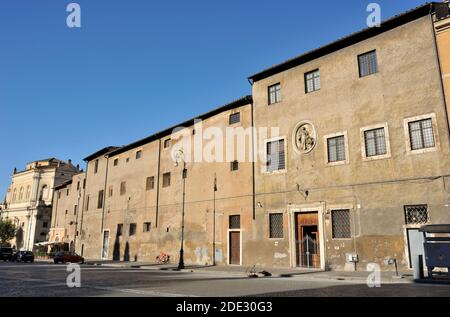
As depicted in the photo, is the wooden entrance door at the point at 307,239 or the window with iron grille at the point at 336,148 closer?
the window with iron grille at the point at 336,148

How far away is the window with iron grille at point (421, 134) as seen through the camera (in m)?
18.3

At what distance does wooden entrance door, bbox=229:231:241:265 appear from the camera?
26.7 meters

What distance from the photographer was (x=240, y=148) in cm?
2775

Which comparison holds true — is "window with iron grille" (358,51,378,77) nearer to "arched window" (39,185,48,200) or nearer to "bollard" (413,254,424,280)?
"bollard" (413,254,424,280)

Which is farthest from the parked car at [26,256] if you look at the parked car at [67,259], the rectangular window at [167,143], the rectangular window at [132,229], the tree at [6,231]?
the tree at [6,231]

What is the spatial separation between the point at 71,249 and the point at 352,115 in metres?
43.5

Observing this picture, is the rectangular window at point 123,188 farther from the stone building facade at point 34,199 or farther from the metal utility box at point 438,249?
the stone building facade at point 34,199

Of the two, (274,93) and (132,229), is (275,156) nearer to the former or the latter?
(274,93)

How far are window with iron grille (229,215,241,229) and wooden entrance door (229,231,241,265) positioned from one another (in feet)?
1.44

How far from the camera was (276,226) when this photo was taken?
79.6 feet

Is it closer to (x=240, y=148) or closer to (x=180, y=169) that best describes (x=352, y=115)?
(x=240, y=148)

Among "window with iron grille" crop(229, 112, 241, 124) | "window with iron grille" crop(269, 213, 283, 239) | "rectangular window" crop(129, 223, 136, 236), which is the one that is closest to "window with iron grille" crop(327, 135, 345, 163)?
"window with iron grille" crop(269, 213, 283, 239)

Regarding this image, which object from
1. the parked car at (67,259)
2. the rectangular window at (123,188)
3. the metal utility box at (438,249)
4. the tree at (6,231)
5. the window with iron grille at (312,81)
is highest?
the window with iron grille at (312,81)

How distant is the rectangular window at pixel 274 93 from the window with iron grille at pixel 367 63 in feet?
19.6
